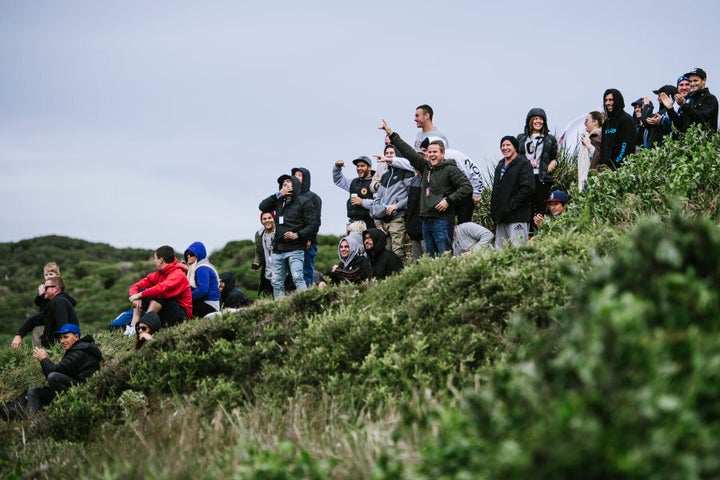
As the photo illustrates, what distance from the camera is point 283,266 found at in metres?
12.7

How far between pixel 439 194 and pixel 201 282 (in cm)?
381

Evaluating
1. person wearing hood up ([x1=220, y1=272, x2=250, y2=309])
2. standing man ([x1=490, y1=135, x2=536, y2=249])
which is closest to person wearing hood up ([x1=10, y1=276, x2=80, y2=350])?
person wearing hood up ([x1=220, y1=272, x2=250, y2=309])

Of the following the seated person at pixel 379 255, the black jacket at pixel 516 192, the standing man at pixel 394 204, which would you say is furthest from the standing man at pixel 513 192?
the seated person at pixel 379 255

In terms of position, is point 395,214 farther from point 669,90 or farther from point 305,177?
point 669,90

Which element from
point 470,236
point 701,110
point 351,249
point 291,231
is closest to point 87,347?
point 291,231

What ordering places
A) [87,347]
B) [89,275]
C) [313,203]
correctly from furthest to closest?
[89,275]
[313,203]
[87,347]

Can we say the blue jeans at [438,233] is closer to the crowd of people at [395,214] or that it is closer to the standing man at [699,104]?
the crowd of people at [395,214]

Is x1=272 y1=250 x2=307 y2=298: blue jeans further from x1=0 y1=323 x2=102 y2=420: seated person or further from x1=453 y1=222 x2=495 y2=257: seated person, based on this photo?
x1=0 y1=323 x2=102 y2=420: seated person

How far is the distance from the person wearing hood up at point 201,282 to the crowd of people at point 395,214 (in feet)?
0.05

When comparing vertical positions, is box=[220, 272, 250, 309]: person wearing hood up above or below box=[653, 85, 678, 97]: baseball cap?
below

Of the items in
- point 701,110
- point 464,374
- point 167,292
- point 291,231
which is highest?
point 701,110

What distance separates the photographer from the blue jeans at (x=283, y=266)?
40.8ft

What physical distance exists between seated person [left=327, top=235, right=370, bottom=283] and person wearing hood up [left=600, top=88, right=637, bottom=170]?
12.2 ft

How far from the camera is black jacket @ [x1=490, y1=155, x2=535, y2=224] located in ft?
35.8
